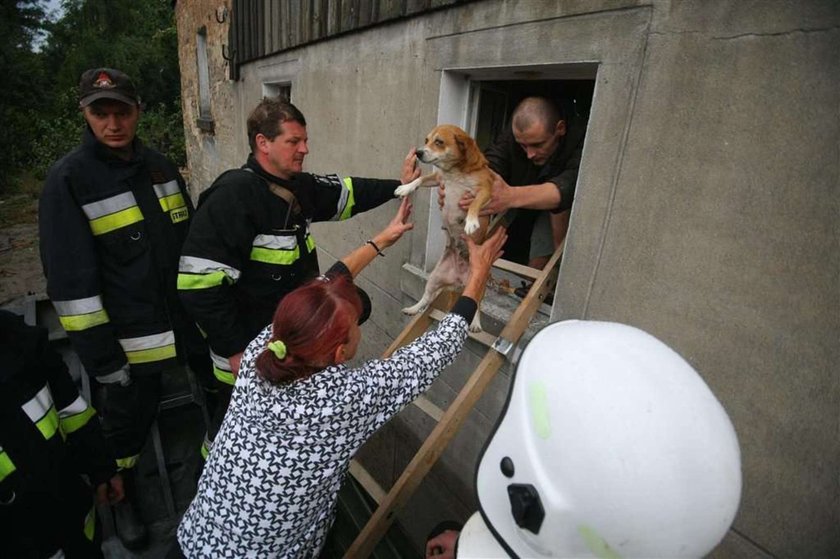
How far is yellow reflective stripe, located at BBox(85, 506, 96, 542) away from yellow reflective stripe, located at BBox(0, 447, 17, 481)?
55 centimetres

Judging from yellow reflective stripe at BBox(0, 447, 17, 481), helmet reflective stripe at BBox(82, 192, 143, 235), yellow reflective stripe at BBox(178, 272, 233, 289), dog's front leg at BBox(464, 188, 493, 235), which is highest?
dog's front leg at BBox(464, 188, 493, 235)

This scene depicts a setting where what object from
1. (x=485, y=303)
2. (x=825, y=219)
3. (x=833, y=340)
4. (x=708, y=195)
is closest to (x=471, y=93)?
(x=485, y=303)

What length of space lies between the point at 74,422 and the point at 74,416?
27 mm

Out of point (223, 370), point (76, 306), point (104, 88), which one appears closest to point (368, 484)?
point (223, 370)

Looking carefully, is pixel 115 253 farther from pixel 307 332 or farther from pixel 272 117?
pixel 307 332

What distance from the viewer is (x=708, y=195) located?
5.07 ft

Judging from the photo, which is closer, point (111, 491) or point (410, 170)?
point (111, 491)

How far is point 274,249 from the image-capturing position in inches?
93.5

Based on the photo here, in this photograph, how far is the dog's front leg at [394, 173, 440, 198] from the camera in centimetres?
249

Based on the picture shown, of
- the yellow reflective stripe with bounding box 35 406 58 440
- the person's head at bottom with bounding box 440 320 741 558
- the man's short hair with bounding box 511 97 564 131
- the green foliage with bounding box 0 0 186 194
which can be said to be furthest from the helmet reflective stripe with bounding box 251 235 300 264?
the green foliage with bounding box 0 0 186 194

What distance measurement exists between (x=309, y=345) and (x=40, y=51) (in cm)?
3637

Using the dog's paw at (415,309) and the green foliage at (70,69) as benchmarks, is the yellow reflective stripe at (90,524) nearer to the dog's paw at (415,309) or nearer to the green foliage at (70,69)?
the dog's paw at (415,309)

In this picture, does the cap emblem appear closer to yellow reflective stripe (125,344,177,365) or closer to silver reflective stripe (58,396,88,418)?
yellow reflective stripe (125,344,177,365)

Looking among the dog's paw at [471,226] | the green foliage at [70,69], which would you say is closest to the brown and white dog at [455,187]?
the dog's paw at [471,226]
